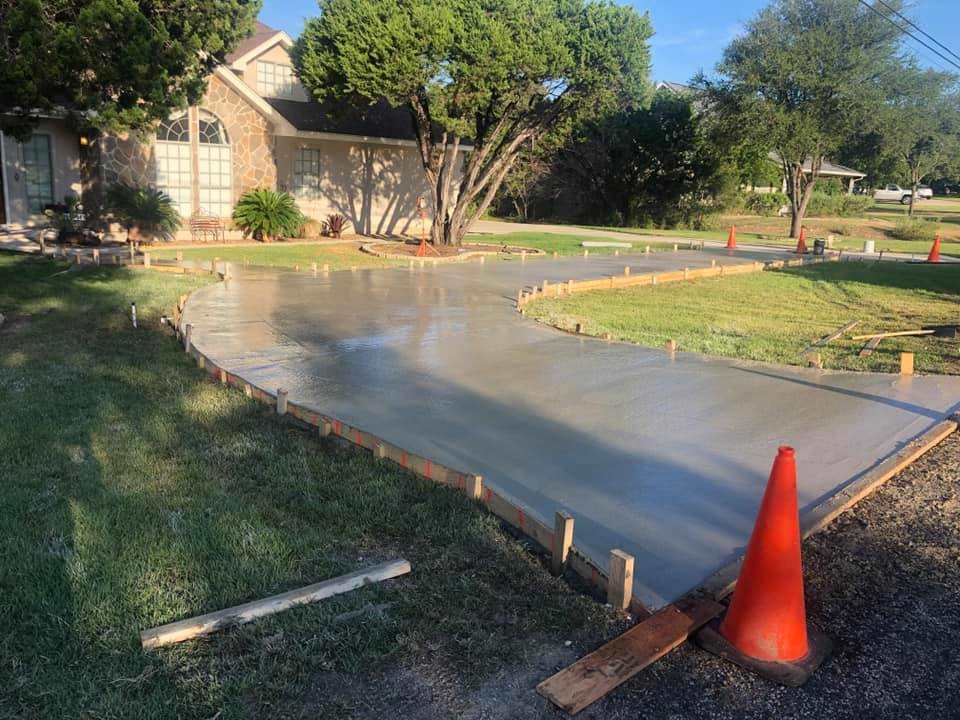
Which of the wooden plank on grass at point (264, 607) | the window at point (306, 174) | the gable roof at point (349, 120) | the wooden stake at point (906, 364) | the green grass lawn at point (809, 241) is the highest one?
the gable roof at point (349, 120)

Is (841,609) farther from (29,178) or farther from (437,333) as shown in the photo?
(29,178)

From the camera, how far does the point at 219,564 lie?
3.87 m

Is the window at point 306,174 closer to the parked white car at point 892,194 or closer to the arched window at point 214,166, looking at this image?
the arched window at point 214,166

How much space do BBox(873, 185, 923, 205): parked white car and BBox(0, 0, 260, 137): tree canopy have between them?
2653 inches

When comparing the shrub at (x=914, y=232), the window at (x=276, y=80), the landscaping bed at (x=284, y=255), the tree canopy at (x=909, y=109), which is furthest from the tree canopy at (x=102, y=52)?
the shrub at (x=914, y=232)

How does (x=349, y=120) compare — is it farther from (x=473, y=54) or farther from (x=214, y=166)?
(x=473, y=54)

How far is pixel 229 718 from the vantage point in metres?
2.83

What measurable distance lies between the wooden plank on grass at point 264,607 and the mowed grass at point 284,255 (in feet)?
43.0

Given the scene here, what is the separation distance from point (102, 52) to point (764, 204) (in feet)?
135

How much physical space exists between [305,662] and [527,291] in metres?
10.8

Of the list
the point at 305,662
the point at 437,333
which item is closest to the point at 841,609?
the point at 305,662

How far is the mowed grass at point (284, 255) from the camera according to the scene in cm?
1745

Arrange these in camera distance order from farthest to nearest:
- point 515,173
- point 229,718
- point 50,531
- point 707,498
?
1. point 515,173
2. point 707,498
3. point 50,531
4. point 229,718

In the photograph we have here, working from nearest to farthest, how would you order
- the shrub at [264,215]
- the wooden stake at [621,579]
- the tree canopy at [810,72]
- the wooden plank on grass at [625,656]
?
the wooden plank on grass at [625,656] → the wooden stake at [621,579] → the shrub at [264,215] → the tree canopy at [810,72]
